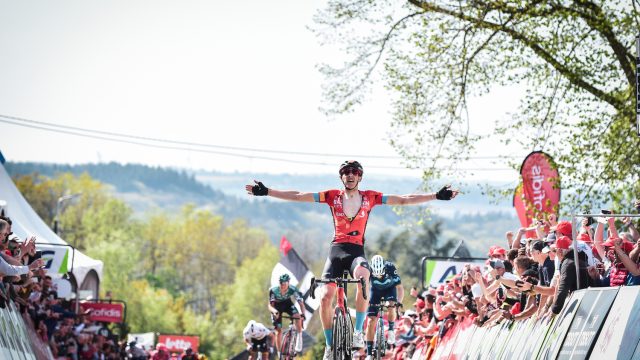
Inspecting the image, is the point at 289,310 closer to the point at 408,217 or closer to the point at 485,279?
the point at 485,279

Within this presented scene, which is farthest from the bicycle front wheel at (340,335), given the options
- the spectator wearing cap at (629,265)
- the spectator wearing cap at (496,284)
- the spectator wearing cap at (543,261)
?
the spectator wearing cap at (629,265)

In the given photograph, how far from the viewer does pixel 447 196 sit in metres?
14.6

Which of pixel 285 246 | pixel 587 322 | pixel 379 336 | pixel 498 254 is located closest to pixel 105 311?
pixel 285 246

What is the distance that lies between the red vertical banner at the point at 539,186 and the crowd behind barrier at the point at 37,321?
10.4 meters

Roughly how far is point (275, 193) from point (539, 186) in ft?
33.9

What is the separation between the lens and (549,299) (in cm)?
1378

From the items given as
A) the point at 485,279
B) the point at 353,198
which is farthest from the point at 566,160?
the point at 353,198

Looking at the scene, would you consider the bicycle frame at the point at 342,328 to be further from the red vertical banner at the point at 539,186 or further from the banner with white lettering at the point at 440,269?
the banner with white lettering at the point at 440,269

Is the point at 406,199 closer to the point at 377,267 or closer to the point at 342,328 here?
the point at 377,267

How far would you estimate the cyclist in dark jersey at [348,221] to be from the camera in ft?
48.3

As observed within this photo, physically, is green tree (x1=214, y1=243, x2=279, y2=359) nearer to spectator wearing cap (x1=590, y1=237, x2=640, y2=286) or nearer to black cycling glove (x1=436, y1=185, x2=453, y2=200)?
black cycling glove (x1=436, y1=185, x2=453, y2=200)

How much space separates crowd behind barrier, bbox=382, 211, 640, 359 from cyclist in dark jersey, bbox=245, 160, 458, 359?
5.39 ft

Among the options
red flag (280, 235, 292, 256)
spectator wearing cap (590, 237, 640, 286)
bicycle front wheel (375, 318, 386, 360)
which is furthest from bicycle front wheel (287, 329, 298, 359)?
red flag (280, 235, 292, 256)

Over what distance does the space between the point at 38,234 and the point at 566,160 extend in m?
18.7
